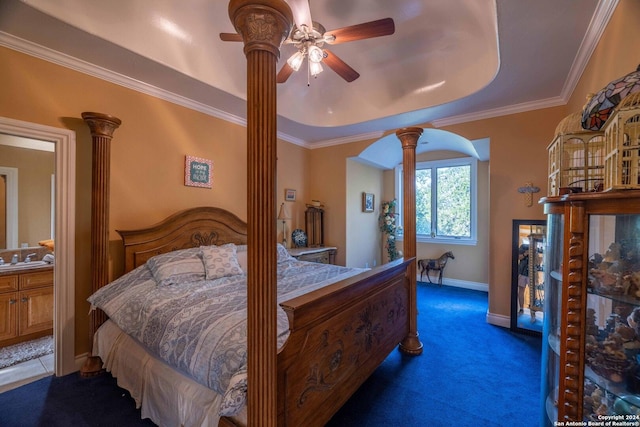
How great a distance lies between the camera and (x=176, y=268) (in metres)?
2.29

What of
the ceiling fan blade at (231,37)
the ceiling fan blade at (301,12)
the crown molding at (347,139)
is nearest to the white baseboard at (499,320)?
the crown molding at (347,139)

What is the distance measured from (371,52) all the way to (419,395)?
3.38 meters

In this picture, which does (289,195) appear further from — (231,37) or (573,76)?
(573,76)

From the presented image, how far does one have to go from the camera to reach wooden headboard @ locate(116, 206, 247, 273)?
8.21ft

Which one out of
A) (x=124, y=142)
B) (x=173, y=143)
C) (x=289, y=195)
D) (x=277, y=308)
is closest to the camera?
(x=277, y=308)

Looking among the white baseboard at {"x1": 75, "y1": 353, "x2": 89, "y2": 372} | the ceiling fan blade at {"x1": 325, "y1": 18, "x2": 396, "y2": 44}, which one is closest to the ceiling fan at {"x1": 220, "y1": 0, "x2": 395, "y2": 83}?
the ceiling fan blade at {"x1": 325, "y1": 18, "x2": 396, "y2": 44}

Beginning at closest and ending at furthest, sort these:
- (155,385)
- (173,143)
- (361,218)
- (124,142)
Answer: (155,385) → (124,142) → (173,143) → (361,218)

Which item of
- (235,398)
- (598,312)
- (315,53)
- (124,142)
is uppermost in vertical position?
(315,53)

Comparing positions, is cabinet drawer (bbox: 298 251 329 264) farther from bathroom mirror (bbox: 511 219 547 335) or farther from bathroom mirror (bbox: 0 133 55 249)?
bathroom mirror (bbox: 0 133 55 249)

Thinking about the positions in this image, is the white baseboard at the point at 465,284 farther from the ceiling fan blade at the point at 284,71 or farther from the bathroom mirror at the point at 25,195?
the bathroom mirror at the point at 25,195

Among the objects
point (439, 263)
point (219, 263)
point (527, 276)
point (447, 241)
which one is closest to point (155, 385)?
point (219, 263)

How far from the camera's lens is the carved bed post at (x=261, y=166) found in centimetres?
94

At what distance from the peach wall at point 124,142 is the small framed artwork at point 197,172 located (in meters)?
0.06

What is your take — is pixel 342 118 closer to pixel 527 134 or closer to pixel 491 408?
pixel 527 134
